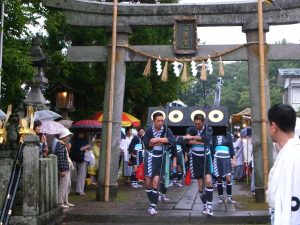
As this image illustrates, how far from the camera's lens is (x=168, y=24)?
12.6 meters

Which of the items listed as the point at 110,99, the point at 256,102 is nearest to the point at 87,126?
the point at 110,99

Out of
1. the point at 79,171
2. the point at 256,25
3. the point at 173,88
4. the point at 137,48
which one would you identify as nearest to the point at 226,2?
the point at 256,25

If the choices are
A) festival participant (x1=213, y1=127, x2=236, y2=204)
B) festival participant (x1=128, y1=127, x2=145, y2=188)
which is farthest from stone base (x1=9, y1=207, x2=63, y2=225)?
festival participant (x1=128, y1=127, x2=145, y2=188)

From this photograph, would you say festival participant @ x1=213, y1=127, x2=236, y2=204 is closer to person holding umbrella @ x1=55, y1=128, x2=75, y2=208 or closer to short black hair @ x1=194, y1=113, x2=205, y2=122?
short black hair @ x1=194, y1=113, x2=205, y2=122

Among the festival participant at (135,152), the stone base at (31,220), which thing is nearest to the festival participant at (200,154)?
the stone base at (31,220)

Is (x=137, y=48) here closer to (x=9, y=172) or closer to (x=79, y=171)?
(x=79, y=171)

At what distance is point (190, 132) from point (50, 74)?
939cm

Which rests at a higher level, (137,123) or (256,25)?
(256,25)

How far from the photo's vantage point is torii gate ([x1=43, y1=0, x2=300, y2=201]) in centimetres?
1193

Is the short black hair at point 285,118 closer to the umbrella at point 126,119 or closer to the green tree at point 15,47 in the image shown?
the green tree at point 15,47

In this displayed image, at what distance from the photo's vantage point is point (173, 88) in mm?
22797

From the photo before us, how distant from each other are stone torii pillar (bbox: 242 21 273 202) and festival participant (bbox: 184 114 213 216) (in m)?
2.08

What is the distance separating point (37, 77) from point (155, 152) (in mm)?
5049

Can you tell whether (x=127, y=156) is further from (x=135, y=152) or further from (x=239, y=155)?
(x=239, y=155)
